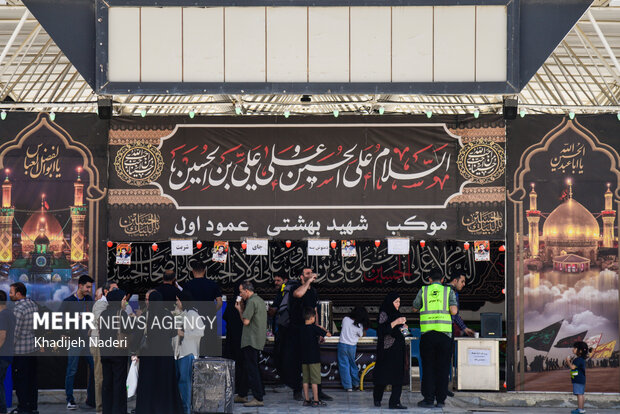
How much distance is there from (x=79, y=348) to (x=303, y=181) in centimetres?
355

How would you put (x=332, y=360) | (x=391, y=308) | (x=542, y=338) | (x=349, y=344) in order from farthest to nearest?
(x=332, y=360) → (x=349, y=344) → (x=542, y=338) → (x=391, y=308)

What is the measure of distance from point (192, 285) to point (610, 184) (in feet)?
18.1

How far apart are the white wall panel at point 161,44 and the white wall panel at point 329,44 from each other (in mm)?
1542

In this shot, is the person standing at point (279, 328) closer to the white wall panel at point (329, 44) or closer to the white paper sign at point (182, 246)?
the white paper sign at point (182, 246)

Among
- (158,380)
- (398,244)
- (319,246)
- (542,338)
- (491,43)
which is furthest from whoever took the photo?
(319,246)

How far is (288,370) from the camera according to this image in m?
12.6

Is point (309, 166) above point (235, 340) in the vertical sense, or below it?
above

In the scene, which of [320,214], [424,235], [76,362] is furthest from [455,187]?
[76,362]

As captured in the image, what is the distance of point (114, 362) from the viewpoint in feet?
36.0

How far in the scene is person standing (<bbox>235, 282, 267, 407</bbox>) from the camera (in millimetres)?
11914

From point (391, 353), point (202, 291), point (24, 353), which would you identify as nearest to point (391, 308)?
point (391, 353)

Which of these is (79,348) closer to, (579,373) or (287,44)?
(287,44)

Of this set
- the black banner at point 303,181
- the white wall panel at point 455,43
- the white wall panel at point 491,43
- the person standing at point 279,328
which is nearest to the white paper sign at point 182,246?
the black banner at point 303,181

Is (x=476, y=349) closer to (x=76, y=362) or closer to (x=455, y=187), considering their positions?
(x=455, y=187)
